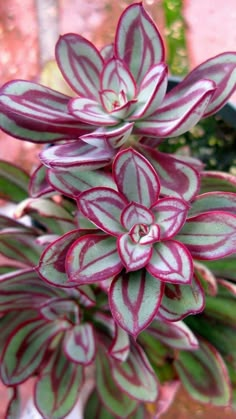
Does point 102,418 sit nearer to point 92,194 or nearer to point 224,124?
point 92,194

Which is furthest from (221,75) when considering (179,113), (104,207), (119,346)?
(119,346)

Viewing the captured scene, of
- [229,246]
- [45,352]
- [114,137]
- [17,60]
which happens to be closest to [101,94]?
[114,137]

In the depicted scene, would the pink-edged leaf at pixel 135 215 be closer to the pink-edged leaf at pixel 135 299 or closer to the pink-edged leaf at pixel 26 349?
the pink-edged leaf at pixel 135 299

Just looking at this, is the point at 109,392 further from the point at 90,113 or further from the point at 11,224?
the point at 90,113

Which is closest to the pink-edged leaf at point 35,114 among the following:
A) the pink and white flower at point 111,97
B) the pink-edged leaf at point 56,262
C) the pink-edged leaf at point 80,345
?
the pink and white flower at point 111,97

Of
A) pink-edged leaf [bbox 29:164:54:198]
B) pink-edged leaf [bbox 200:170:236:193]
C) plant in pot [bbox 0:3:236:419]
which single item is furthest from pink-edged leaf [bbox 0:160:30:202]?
pink-edged leaf [bbox 200:170:236:193]
